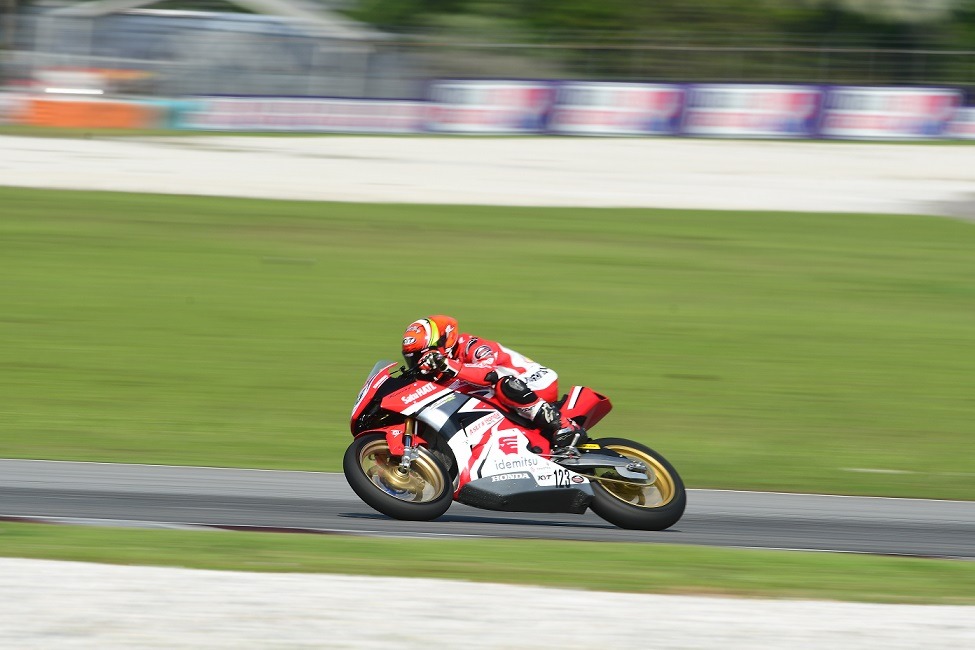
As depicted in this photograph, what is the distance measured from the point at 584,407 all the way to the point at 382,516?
155 cm

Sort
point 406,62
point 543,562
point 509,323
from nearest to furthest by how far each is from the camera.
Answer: point 543,562 → point 509,323 → point 406,62

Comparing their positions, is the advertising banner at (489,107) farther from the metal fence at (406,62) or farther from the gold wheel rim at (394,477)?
the gold wheel rim at (394,477)

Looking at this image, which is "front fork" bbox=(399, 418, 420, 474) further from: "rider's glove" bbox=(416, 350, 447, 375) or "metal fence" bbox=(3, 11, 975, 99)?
"metal fence" bbox=(3, 11, 975, 99)

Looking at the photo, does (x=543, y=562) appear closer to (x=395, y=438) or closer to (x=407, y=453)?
(x=407, y=453)

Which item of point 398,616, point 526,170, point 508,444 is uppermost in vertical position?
point 526,170

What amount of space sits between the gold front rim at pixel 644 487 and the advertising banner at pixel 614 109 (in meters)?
26.4

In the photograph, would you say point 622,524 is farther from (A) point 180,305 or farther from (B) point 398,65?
(B) point 398,65

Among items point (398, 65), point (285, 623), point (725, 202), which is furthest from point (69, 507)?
point (398, 65)

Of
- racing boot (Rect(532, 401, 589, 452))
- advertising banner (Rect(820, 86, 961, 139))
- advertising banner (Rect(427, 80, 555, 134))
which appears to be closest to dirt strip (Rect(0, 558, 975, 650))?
racing boot (Rect(532, 401, 589, 452))

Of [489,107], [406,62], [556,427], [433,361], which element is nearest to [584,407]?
[556,427]

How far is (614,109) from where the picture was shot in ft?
112

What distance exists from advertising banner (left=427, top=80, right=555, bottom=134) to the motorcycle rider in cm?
2625

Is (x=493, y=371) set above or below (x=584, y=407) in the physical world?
above

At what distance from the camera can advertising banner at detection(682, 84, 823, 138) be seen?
111 feet
